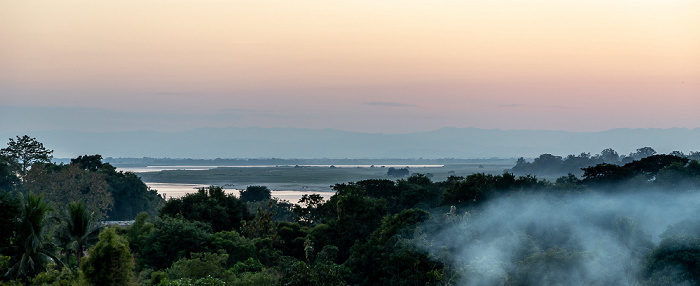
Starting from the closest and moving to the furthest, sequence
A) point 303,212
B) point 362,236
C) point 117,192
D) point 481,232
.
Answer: point 481,232 → point 362,236 → point 303,212 → point 117,192

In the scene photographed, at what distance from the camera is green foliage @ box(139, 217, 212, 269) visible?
42.8 meters

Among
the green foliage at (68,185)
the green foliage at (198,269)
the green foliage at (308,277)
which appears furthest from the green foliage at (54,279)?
the green foliage at (68,185)

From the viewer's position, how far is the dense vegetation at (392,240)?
31125 millimetres

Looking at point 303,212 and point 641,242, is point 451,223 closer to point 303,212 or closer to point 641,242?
point 641,242

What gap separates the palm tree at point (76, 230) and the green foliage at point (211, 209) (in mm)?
15435

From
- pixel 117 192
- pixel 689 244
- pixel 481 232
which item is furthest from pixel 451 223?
pixel 117 192

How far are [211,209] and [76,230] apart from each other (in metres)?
19.4

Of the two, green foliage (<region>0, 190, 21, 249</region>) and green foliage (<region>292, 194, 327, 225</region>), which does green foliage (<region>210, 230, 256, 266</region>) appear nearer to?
green foliage (<region>0, 190, 21, 249</region>)

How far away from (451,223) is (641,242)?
434 inches

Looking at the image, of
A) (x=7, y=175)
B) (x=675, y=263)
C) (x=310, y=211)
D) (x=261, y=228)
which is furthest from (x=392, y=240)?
(x=7, y=175)

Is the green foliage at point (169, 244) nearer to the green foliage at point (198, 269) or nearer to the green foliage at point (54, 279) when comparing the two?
the green foliage at point (198, 269)

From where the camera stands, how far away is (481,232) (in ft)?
140

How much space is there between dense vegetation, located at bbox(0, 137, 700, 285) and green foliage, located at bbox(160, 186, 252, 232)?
0.09 metres

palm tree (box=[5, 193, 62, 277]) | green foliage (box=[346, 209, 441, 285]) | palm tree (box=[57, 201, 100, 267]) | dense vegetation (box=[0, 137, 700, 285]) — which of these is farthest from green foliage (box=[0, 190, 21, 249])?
green foliage (box=[346, 209, 441, 285])
